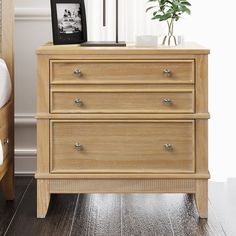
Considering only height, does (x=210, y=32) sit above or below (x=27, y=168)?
above

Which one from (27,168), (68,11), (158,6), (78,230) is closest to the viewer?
(78,230)

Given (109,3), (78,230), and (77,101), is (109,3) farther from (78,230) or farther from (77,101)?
(78,230)

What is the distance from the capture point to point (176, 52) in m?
2.54

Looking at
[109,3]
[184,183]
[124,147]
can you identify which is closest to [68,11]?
[109,3]

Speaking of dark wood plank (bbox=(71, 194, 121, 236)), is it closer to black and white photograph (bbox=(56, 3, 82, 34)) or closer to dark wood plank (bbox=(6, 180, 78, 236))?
dark wood plank (bbox=(6, 180, 78, 236))

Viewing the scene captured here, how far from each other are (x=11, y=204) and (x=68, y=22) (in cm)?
84

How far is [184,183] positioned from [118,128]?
0.35m

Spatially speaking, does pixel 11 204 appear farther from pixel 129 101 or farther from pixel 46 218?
pixel 129 101

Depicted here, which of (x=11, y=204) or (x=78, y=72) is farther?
(x=11, y=204)

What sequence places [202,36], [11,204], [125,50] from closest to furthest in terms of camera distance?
[125,50]
[11,204]
[202,36]

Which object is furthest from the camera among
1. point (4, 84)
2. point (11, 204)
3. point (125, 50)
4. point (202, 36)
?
point (202, 36)

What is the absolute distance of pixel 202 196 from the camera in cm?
260

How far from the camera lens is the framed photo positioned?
2.79m

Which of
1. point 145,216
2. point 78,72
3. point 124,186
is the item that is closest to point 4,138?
point 78,72
